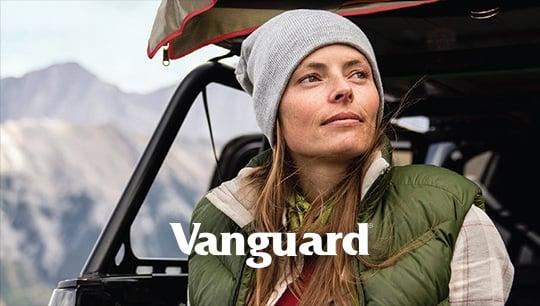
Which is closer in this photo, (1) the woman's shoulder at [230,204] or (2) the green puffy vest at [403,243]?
(2) the green puffy vest at [403,243]

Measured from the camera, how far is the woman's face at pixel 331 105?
6.30 feet

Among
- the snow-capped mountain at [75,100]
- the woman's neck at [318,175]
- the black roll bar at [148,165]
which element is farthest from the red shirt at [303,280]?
the snow-capped mountain at [75,100]

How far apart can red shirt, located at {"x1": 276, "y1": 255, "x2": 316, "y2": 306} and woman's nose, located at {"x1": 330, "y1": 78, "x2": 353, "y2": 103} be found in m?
0.30

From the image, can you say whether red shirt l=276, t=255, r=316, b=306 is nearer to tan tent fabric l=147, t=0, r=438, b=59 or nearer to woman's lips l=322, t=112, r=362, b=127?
woman's lips l=322, t=112, r=362, b=127

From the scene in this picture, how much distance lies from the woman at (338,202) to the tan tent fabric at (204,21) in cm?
52

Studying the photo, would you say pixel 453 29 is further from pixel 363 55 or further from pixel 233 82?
pixel 363 55

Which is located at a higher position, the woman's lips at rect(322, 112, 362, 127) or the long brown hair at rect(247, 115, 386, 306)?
the woman's lips at rect(322, 112, 362, 127)

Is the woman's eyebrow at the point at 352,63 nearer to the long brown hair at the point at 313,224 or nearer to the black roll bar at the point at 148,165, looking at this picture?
the long brown hair at the point at 313,224

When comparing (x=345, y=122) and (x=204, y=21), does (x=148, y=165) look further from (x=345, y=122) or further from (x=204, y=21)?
(x=345, y=122)

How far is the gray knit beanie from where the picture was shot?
2.00 metres

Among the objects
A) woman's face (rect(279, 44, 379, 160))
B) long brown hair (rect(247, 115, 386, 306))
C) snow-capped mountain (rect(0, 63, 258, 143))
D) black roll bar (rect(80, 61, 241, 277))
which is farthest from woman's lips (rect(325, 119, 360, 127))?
snow-capped mountain (rect(0, 63, 258, 143))

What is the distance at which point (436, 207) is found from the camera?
190 centimetres

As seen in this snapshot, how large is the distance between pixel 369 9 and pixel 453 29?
667 mm

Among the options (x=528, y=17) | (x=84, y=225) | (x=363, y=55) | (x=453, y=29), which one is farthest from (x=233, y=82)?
(x=84, y=225)
